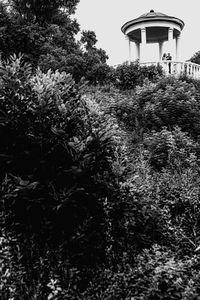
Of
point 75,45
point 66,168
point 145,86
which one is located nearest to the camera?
point 66,168

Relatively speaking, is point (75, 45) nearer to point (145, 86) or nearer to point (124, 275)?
point (145, 86)

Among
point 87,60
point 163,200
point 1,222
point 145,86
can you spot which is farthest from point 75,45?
point 1,222

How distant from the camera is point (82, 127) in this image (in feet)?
14.0

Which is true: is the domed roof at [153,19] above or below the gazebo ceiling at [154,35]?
below

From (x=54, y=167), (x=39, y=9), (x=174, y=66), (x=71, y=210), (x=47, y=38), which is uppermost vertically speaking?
(x=39, y=9)

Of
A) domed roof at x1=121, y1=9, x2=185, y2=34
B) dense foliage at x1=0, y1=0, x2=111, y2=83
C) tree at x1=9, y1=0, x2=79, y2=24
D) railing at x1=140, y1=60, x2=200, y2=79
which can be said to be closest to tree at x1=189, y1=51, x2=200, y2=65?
dense foliage at x1=0, y1=0, x2=111, y2=83

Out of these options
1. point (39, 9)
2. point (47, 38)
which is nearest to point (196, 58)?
point (39, 9)

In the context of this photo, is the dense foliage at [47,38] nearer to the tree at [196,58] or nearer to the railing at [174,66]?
the railing at [174,66]

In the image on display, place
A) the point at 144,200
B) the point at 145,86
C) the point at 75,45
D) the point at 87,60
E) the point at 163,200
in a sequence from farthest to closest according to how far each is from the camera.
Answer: the point at 75,45 → the point at 87,60 → the point at 145,86 → the point at 163,200 → the point at 144,200

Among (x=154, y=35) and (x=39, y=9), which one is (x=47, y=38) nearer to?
(x=39, y=9)

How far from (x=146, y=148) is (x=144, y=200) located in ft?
12.8

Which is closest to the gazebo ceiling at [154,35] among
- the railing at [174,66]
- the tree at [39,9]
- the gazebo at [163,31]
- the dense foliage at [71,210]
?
the gazebo at [163,31]

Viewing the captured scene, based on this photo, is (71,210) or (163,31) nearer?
(71,210)

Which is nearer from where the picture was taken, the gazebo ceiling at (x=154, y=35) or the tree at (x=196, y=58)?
the gazebo ceiling at (x=154, y=35)
